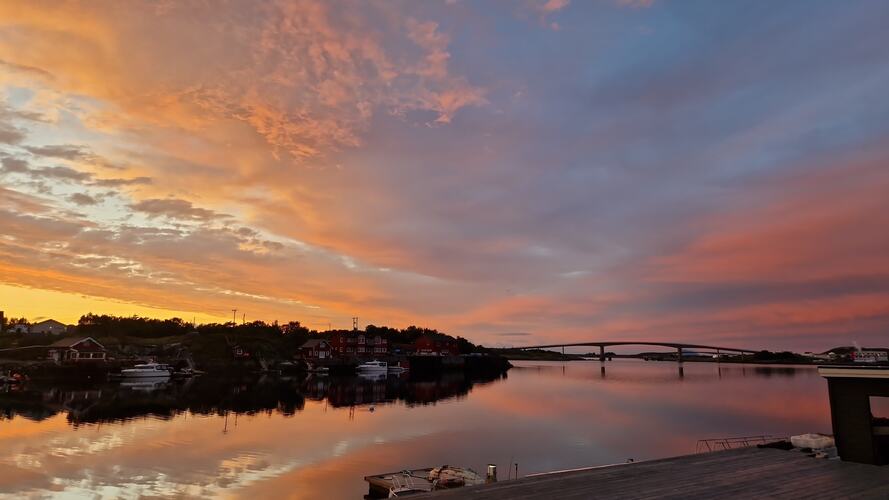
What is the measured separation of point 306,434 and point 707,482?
124 ft

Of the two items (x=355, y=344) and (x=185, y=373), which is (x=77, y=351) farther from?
(x=355, y=344)

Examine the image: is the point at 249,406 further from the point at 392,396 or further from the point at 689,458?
the point at 689,458

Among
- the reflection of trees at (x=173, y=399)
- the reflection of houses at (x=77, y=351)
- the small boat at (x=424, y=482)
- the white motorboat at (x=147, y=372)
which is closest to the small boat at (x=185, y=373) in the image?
the white motorboat at (x=147, y=372)

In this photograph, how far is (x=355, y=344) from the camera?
176625 mm

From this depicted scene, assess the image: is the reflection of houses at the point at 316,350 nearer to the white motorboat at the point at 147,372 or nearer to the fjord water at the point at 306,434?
the white motorboat at the point at 147,372

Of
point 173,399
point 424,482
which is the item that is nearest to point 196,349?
point 173,399

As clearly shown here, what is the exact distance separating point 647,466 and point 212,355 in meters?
150

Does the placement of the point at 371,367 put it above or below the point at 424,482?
above

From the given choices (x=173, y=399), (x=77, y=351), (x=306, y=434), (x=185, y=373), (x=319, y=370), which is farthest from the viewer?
(x=319, y=370)

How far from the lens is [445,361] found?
618 ft

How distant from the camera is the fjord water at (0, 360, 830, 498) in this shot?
3017cm

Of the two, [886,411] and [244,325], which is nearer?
[886,411]

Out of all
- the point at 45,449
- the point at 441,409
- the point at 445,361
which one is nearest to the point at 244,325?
the point at 445,361

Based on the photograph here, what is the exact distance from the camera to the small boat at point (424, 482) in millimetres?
21281
